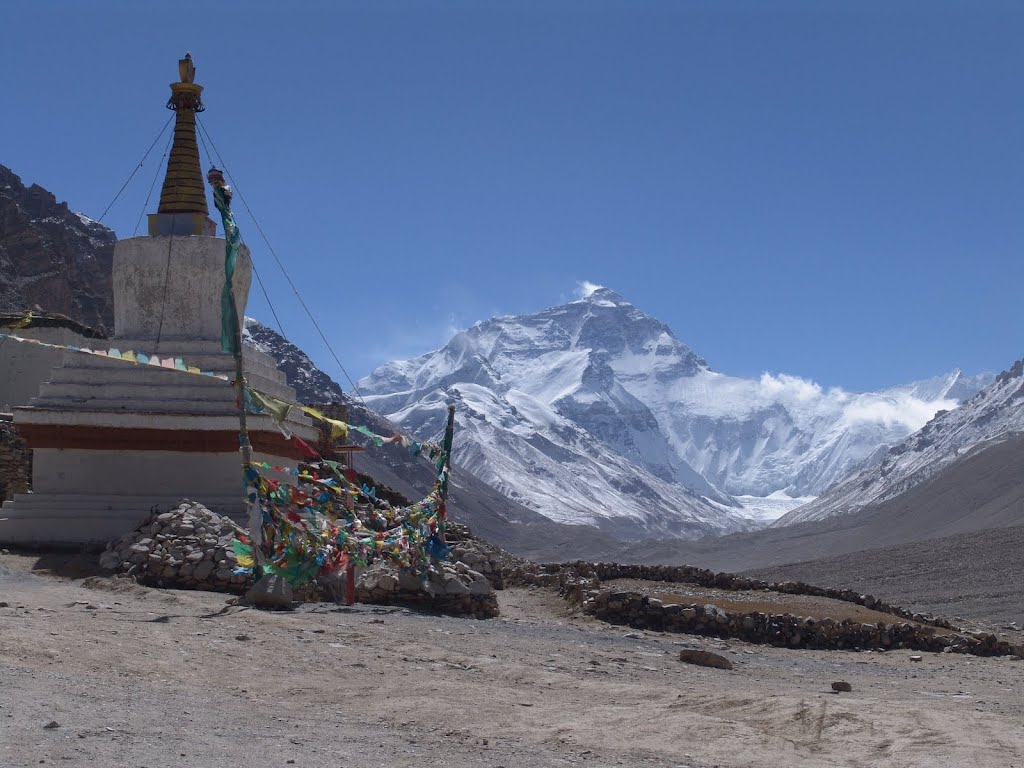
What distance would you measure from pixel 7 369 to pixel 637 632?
15.7 m

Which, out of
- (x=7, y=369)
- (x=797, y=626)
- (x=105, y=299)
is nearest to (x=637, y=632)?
(x=797, y=626)

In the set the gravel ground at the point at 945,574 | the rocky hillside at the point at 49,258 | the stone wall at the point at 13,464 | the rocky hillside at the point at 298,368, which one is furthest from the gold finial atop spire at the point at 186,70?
the rocky hillside at the point at 298,368

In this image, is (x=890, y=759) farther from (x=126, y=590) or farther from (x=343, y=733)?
(x=126, y=590)

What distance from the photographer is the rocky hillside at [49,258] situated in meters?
76.1

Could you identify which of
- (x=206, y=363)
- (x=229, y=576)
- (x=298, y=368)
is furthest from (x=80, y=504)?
(x=298, y=368)

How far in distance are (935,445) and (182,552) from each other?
148 m

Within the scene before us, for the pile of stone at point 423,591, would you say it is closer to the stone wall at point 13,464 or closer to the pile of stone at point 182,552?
the pile of stone at point 182,552

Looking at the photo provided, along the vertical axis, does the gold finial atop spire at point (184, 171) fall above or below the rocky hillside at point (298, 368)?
below

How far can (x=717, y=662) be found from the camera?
445 inches

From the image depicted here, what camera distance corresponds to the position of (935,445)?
152m

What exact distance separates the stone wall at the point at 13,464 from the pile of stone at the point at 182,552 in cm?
728

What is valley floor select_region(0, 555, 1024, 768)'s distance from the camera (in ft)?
22.3

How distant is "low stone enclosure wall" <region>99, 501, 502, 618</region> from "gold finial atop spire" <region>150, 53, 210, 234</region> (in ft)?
21.8

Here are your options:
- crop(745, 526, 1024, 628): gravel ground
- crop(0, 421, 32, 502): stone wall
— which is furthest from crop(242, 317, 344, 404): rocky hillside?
crop(0, 421, 32, 502): stone wall
